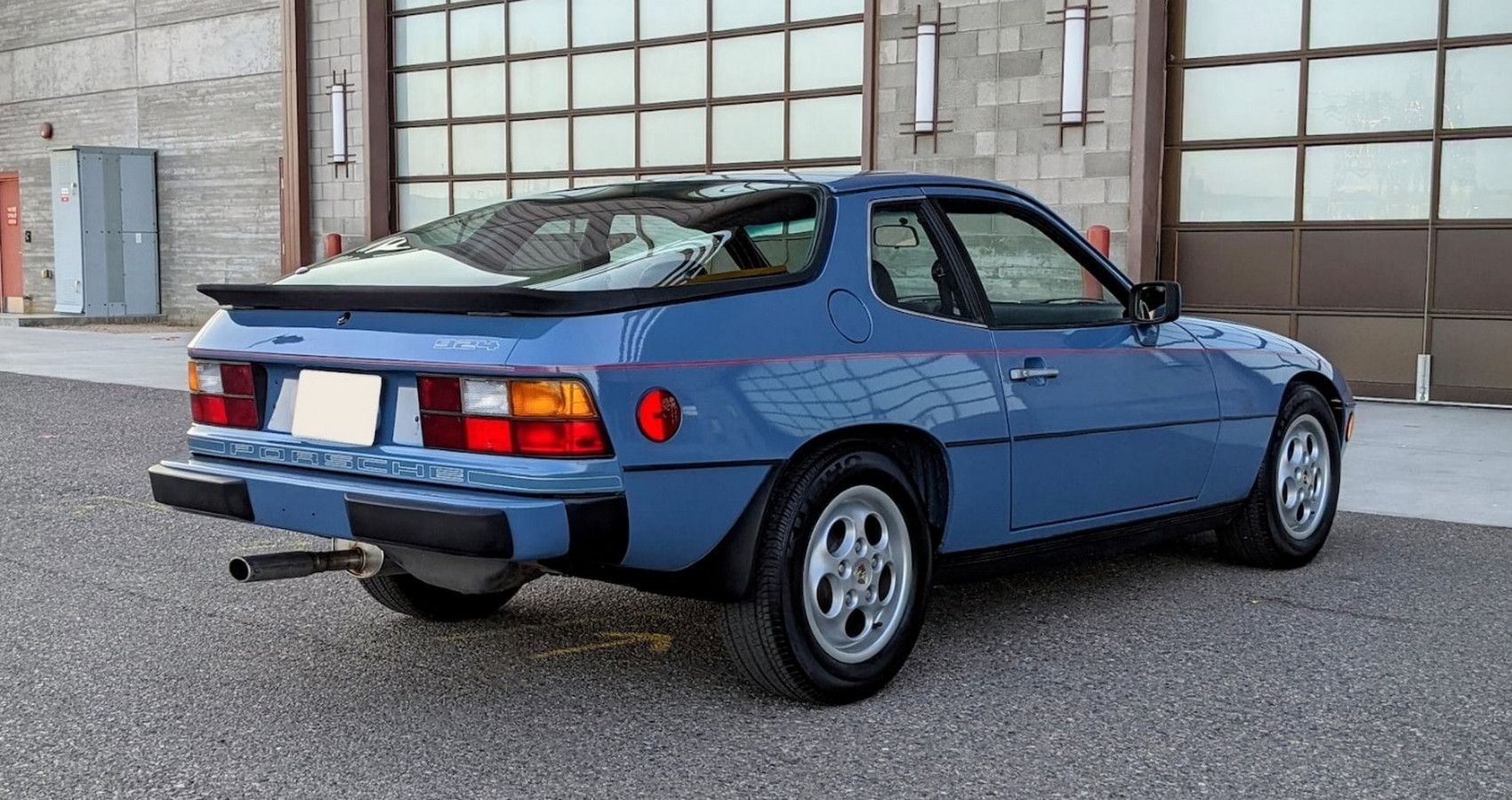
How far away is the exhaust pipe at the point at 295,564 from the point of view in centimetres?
368

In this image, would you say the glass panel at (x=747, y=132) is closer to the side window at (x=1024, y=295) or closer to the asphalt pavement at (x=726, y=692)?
the side window at (x=1024, y=295)

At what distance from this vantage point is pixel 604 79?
16.3 m

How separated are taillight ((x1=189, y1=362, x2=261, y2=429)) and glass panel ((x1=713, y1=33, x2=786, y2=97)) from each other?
1116cm

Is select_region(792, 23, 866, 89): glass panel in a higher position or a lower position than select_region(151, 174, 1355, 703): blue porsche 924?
higher


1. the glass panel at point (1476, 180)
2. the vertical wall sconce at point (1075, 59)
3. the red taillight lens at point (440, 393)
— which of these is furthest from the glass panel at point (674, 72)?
the red taillight lens at point (440, 393)

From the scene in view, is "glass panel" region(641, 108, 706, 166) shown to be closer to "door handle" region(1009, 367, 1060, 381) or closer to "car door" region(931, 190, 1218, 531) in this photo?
"car door" region(931, 190, 1218, 531)

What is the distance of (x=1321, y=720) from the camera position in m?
3.78

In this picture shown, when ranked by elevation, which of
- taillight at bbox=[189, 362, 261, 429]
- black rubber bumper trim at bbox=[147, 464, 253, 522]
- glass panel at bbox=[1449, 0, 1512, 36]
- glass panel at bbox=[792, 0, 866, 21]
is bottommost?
black rubber bumper trim at bbox=[147, 464, 253, 522]

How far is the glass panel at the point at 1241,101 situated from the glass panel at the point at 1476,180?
3.92 ft

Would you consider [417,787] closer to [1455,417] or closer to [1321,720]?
[1321,720]

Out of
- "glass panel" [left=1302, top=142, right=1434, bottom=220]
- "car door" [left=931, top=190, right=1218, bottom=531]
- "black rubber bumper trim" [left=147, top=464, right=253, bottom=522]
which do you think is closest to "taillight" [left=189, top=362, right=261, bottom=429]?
"black rubber bumper trim" [left=147, top=464, right=253, bottom=522]

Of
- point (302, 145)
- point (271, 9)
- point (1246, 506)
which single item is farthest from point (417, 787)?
point (271, 9)

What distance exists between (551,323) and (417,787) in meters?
1.05

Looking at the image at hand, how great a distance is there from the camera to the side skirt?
4.37m
